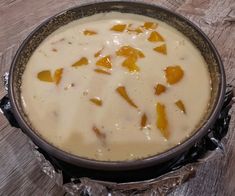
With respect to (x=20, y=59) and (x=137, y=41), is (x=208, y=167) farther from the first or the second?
(x=20, y=59)

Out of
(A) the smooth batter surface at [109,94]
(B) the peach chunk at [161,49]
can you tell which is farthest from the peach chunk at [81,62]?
(B) the peach chunk at [161,49]

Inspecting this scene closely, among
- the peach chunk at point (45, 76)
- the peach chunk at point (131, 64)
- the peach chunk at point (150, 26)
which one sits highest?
the peach chunk at point (150, 26)

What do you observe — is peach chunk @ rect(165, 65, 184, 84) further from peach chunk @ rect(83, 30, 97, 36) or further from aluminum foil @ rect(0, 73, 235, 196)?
peach chunk @ rect(83, 30, 97, 36)

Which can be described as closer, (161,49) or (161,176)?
(161,176)

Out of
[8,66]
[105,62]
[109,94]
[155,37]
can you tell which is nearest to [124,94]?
[109,94]

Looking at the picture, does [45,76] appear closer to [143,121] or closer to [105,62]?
[105,62]

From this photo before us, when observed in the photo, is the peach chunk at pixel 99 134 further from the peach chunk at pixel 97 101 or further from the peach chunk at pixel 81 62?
the peach chunk at pixel 81 62

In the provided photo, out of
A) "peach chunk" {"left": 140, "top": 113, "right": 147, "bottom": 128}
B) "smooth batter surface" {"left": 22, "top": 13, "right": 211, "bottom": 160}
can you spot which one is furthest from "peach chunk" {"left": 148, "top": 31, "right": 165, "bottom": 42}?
"peach chunk" {"left": 140, "top": 113, "right": 147, "bottom": 128}
